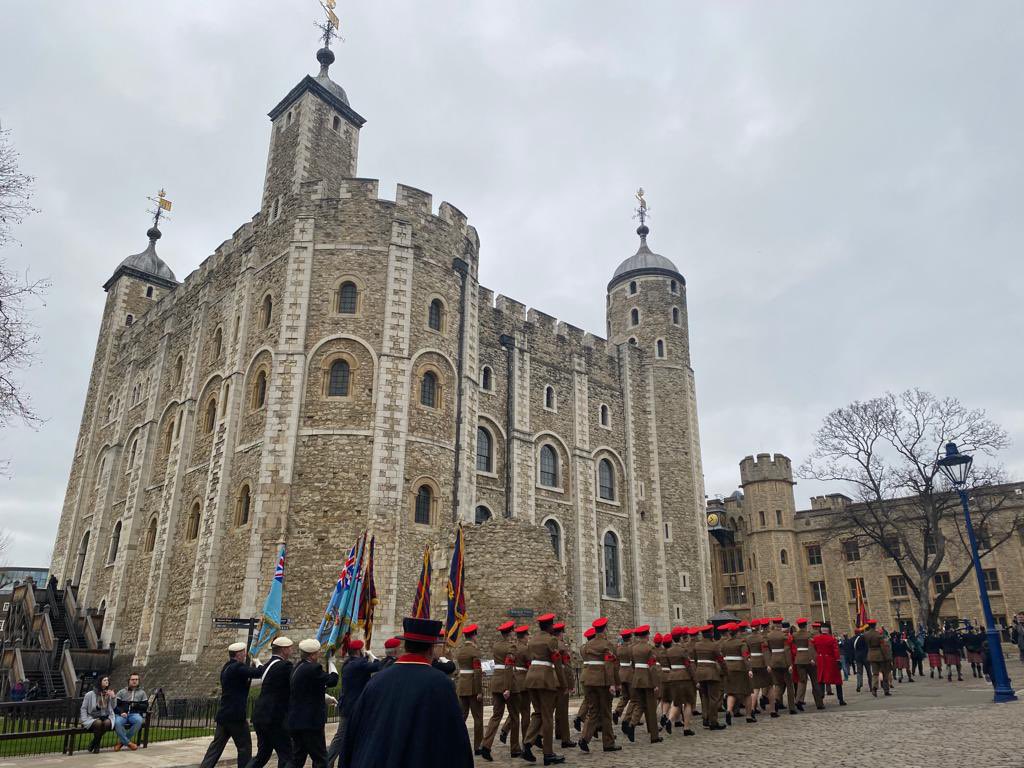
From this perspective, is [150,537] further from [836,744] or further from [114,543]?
[836,744]

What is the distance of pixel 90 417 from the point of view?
123 feet

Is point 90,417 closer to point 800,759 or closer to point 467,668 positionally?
point 467,668

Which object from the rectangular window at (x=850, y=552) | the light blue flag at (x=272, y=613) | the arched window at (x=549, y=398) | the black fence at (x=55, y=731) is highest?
the arched window at (x=549, y=398)

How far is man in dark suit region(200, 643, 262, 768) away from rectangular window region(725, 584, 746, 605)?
42696 millimetres

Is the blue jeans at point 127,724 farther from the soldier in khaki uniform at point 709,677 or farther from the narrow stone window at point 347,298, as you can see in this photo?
the narrow stone window at point 347,298

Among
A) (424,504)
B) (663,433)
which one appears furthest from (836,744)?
(663,433)

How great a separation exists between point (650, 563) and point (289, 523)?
1809cm

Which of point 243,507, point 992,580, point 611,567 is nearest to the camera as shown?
point 243,507

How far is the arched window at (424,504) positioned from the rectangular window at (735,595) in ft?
102

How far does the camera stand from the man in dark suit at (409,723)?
140 inches

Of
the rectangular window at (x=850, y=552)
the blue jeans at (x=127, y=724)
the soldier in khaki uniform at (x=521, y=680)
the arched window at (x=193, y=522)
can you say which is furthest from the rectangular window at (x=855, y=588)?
the blue jeans at (x=127, y=724)

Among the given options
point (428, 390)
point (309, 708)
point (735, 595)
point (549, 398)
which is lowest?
point (309, 708)

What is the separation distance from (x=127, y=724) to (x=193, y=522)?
12.7m

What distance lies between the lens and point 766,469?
44.9 metres
